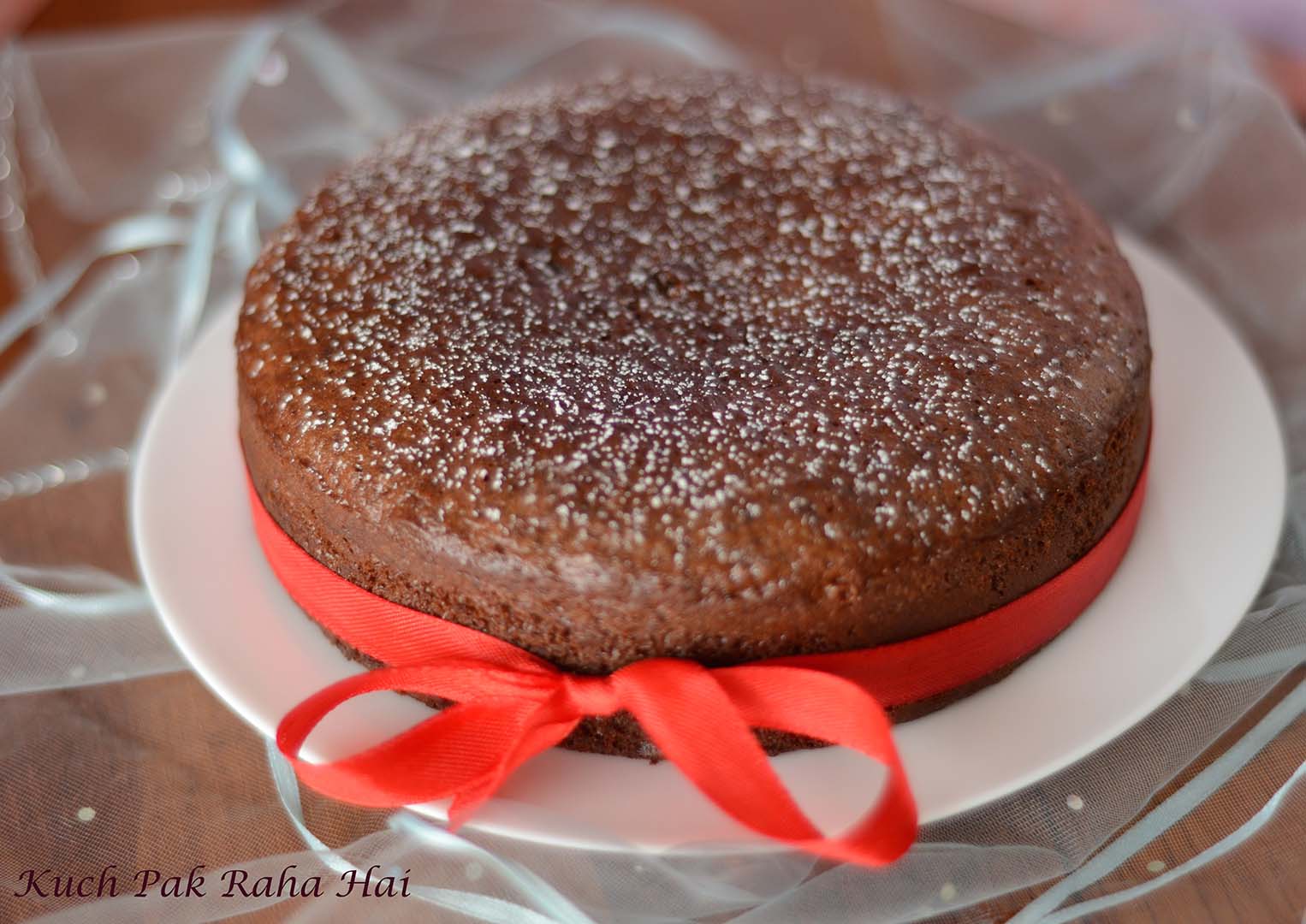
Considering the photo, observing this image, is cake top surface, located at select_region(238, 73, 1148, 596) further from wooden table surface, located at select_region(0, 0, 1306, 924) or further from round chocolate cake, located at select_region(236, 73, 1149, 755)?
wooden table surface, located at select_region(0, 0, 1306, 924)

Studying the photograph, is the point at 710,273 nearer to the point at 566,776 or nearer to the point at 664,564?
the point at 664,564

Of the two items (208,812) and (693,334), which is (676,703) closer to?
(693,334)

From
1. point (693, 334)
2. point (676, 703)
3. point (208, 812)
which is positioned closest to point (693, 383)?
point (693, 334)

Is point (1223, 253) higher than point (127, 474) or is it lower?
higher

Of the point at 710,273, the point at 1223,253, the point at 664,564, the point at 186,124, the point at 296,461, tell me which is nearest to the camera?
the point at 664,564

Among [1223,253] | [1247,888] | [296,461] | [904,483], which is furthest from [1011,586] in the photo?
[1223,253]

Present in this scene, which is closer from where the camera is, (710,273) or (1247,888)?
(1247,888)
